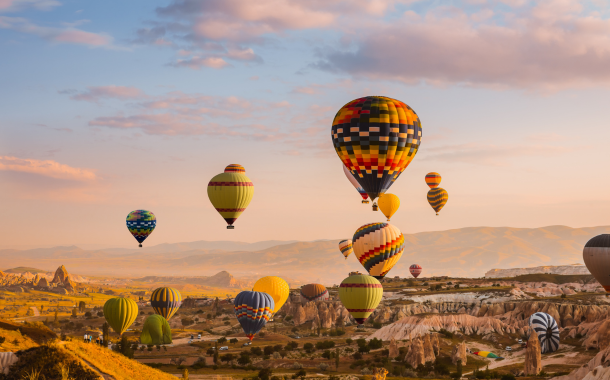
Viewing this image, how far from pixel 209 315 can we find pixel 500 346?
7818cm

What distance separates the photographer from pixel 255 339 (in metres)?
113

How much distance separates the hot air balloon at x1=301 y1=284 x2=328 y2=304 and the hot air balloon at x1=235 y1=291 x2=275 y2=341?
213 feet

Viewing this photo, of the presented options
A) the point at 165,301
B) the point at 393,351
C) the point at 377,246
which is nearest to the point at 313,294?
the point at 165,301

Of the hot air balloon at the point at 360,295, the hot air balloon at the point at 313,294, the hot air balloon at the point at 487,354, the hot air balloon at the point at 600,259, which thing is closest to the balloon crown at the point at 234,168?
the hot air balloon at the point at 360,295

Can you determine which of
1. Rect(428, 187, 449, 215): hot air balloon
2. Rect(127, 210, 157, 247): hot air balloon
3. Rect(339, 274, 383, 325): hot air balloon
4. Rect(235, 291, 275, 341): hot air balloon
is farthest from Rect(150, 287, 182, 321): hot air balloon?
Rect(428, 187, 449, 215): hot air balloon

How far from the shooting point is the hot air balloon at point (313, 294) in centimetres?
14588

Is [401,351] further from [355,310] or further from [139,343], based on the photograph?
[139,343]

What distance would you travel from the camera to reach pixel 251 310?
79.6m

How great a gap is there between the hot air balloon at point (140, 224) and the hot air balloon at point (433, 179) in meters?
59.7

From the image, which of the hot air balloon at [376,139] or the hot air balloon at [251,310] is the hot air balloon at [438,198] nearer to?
the hot air balloon at [251,310]

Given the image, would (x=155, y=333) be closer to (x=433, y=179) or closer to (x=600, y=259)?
(x=433, y=179)

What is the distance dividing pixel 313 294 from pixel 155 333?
50.6m

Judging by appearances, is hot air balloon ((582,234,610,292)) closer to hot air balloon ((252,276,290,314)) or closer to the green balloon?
hot air balloon ((252,276,290,314))

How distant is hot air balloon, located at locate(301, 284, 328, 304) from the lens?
14588 cm
